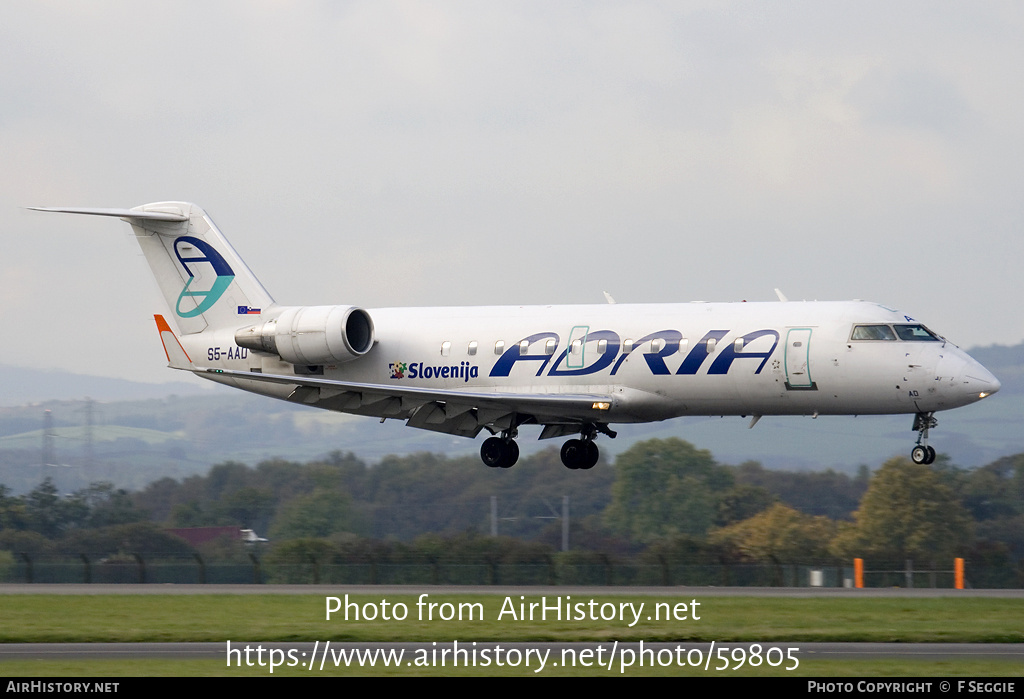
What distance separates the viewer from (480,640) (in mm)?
23422

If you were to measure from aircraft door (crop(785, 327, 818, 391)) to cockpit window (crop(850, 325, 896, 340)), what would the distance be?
1004mm

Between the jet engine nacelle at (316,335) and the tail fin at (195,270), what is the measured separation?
1935 mm

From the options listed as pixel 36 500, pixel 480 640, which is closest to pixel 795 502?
pixel 36 500

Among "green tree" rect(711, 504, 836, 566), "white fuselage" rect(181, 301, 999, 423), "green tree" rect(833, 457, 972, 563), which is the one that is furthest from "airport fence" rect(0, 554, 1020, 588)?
"green tree" rect(833, 457, 972, 563)

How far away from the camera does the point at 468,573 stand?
125 feet

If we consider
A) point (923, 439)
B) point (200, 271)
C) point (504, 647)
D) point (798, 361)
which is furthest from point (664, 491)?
point (504, 647)

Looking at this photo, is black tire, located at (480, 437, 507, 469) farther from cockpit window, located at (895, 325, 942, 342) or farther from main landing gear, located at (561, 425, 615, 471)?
cockpit window, located at (895, 325, 942, 342)

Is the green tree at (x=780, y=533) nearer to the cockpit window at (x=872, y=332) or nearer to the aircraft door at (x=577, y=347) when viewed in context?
the aircraft door at (x=577, y=347)

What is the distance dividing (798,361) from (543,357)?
599 cm

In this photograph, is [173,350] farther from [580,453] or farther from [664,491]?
[664,491]

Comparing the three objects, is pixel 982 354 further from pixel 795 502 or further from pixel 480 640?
pixel 480 640

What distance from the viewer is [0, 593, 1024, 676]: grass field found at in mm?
19812

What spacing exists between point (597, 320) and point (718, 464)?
41266 millimetres
